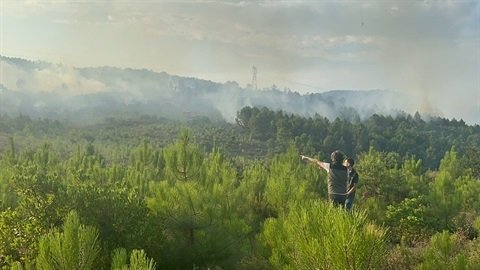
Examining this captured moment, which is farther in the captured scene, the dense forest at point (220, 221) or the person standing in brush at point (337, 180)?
the person standing in brush at point (337, 180)

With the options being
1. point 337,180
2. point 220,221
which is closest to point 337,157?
point 337,180

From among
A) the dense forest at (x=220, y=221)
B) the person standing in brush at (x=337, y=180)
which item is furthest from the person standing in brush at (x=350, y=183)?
the dense forest at (x=220, y=221)

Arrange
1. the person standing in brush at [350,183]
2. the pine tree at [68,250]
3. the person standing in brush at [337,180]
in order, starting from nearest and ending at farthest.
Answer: the pine tree at [68,250] → the person standing in brush at [350,183] → the person standing in brush at [337,180]

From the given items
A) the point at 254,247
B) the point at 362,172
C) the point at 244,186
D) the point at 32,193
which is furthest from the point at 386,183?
the point at 32,193

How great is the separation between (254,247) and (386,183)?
9.86 m

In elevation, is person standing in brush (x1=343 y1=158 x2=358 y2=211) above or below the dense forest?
above

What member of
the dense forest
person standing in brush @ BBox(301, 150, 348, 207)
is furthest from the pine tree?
person standing in brush @ BBox(301, 150, 348, 207)

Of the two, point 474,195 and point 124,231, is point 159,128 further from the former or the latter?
point 124,231

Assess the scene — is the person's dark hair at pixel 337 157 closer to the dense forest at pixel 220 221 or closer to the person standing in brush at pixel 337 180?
the person standing in brush at pixel 337 180

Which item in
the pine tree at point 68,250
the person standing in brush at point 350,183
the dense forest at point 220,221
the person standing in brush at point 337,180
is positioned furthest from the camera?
the person standing in brush at point 337,180

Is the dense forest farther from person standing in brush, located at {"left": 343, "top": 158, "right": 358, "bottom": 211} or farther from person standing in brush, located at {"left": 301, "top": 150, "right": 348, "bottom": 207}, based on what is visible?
person standing in brush, located at {"left": 343, "top": 158, "right": 358, "bottom": 211}

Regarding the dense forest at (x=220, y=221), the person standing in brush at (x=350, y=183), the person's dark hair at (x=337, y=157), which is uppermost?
the person's dark hair at (x=337, y=157)

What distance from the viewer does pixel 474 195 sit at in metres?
19.2

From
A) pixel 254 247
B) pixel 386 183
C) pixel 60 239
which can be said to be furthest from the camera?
pixel 386 183
